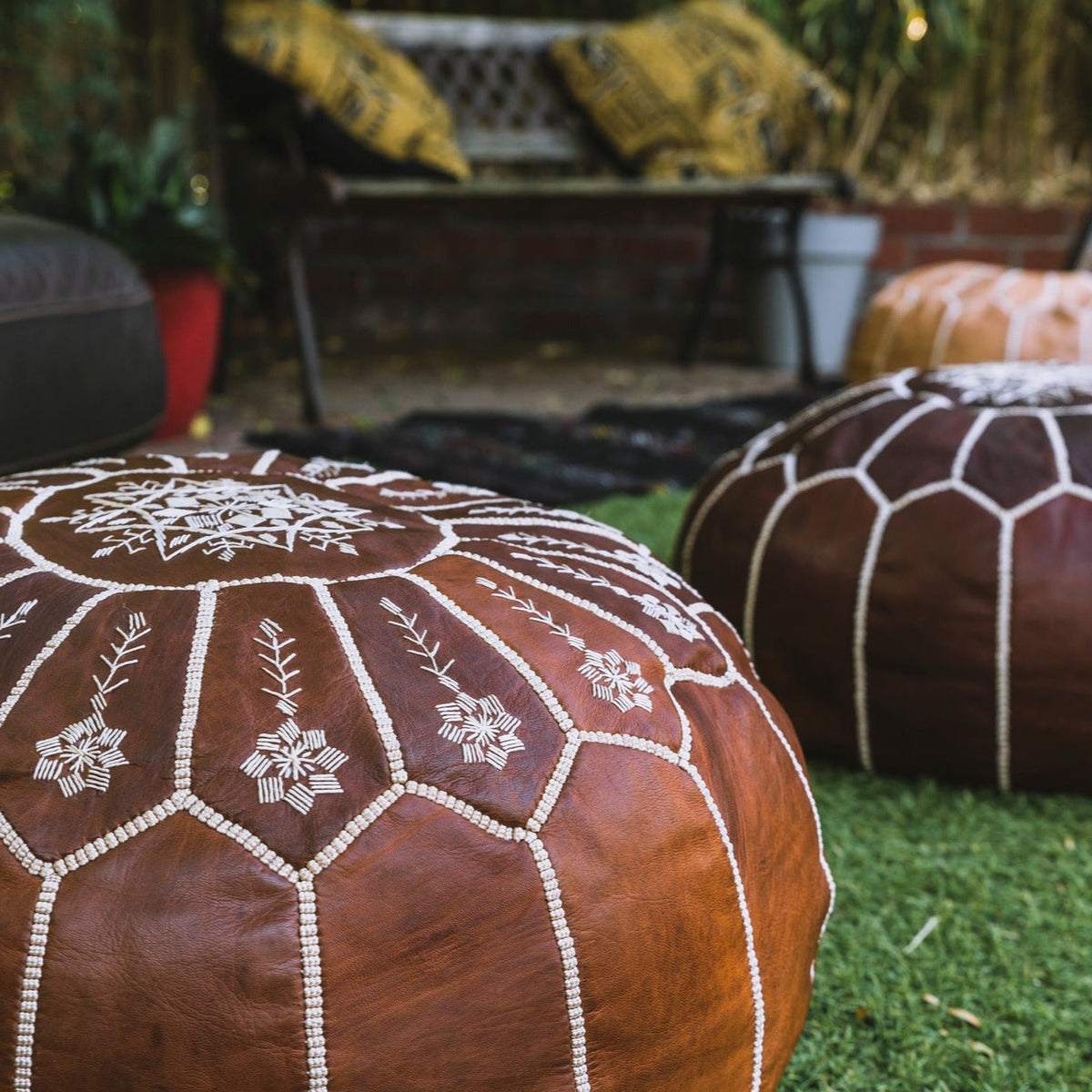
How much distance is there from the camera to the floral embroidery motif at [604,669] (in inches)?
29.0

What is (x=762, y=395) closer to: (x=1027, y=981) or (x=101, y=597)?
(x=1027, y=981)

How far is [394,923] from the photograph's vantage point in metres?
0.62

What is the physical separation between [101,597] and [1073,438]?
108 centimetres

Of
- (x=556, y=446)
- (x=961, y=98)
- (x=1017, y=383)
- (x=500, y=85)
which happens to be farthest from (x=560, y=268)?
(x=1017, y=383)

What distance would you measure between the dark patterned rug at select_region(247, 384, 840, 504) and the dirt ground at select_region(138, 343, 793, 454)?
20cm

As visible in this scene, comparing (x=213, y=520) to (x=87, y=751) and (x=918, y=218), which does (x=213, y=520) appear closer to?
(x=87, y=751)

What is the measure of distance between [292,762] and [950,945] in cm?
78

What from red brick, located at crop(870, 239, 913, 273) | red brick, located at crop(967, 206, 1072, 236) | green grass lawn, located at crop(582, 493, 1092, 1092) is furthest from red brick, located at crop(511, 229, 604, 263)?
green grass lawn, located at crop(582, 493, 1092, 1092)

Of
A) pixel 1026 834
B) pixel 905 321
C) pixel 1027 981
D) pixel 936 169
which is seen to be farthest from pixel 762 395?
pixel 1027 981

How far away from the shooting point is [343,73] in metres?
3.65

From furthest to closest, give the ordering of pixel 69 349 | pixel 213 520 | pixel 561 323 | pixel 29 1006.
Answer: pixel 561 323 → pixel 69 349 → pixel 213 520 → pixel 29 1006

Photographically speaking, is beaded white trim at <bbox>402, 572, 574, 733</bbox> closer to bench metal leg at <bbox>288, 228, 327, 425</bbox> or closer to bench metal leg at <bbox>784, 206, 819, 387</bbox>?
bench metal leg at <bbox>288, 228, 327, 425</bbox>

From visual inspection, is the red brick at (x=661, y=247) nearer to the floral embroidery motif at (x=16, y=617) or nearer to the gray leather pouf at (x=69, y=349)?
the gray leather pouf at (x=69, y=349)

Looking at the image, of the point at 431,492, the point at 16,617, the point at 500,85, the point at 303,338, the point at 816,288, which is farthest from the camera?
the point at 816,288
